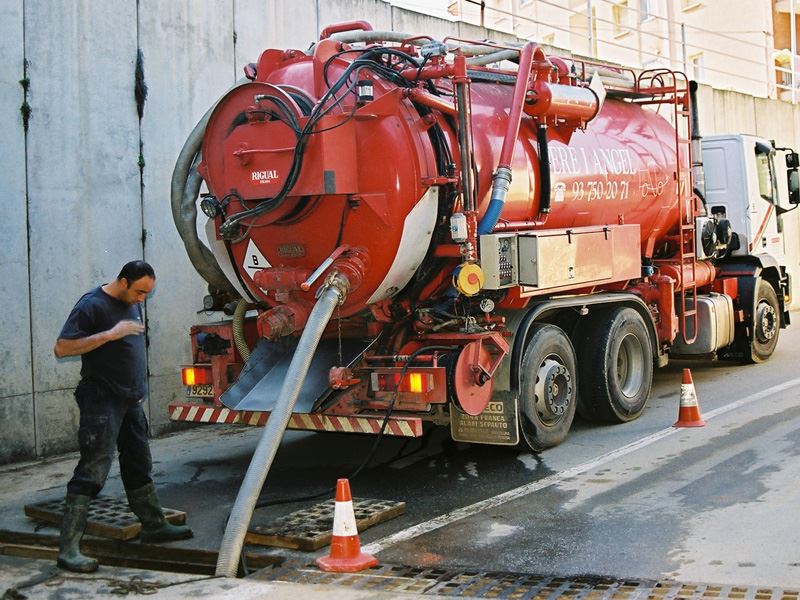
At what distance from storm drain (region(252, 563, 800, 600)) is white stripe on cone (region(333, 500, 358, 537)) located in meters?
0.24

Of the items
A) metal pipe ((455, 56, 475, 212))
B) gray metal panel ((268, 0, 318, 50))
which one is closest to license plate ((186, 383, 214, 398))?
metal pipe ((455, 56, 475, 212))

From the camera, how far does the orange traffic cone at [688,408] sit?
9.52 meters

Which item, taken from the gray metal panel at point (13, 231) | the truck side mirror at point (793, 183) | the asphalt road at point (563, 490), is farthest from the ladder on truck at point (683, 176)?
the gray metal panel at point (13, 231)

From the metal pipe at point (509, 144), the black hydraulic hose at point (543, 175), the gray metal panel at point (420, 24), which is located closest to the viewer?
the metal pipe at point (509, 144)

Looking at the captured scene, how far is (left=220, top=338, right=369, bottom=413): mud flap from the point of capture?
7871 mm

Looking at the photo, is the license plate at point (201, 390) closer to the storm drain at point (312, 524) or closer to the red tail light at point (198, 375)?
the red tail light at point (198, 375)

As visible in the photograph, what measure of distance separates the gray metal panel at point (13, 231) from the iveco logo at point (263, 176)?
2.71 metres

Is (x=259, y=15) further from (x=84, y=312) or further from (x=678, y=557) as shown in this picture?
(x=678, y=557)

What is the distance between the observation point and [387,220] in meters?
7.53

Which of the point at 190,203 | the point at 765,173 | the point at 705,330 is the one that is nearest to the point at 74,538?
the point at 190,203

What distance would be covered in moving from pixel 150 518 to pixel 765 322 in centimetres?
933

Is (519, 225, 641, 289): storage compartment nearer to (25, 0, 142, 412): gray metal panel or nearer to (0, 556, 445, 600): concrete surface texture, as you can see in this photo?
(0, 556, 445, 600): concrete surface texture

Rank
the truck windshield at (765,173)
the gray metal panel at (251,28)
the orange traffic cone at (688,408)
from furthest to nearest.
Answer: the truck windshield at (765,173) → the gray metal panel at (251,28) → the orange traffic cone at (688,408)

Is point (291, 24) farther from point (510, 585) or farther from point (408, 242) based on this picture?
point (510, 585)
